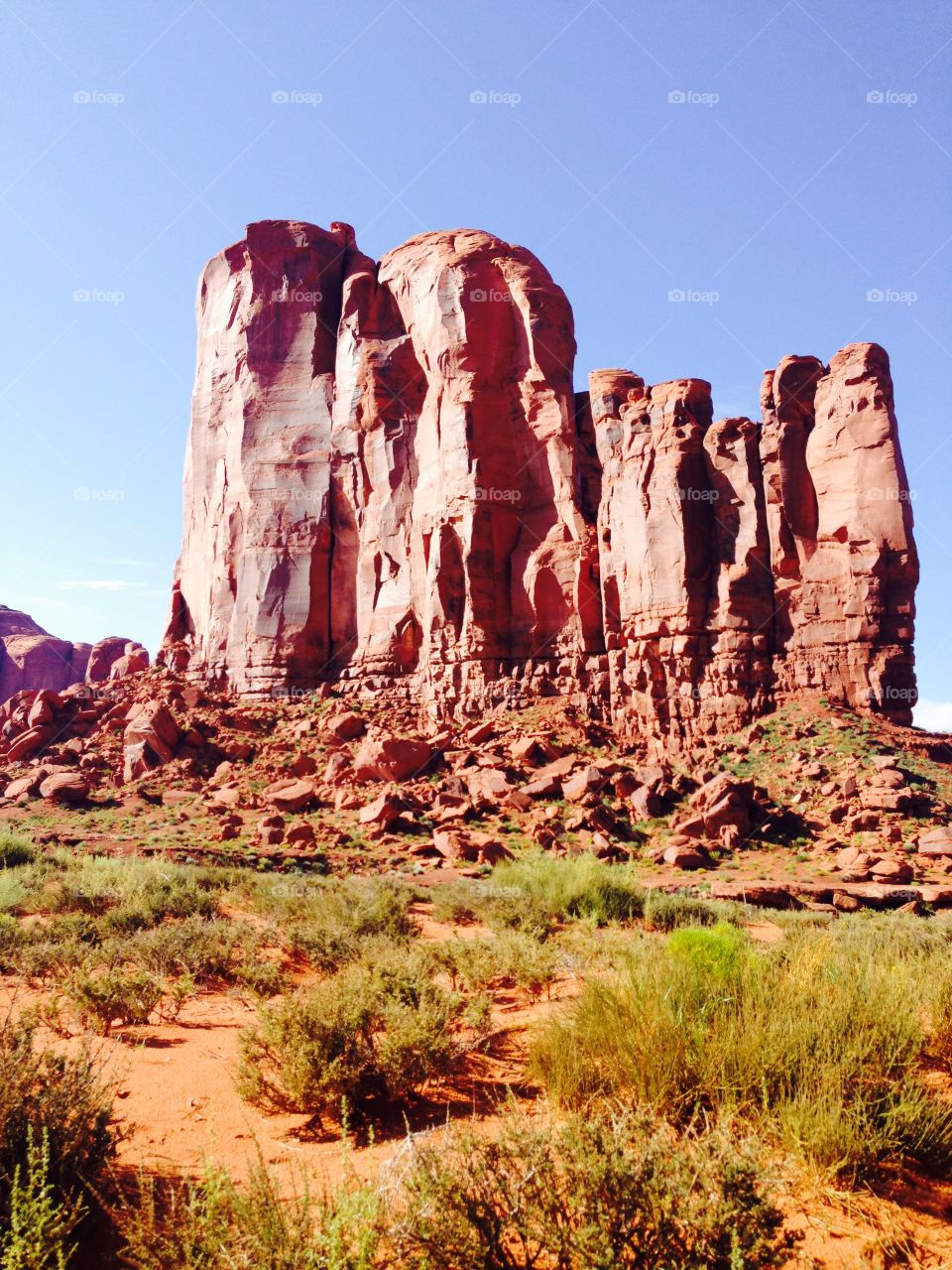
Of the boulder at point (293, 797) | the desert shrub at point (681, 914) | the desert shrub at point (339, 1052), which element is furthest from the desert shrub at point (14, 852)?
the desert shrub at point (339, 1052)

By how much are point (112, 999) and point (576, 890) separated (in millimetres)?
8101

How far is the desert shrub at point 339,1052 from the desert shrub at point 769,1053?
0.83 m

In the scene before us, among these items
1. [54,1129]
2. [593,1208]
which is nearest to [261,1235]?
[593,1208]

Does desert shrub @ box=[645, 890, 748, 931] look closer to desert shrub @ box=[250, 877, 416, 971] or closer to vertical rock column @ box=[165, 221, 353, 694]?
desert shrub @ box=[250, 877, 416, 971]

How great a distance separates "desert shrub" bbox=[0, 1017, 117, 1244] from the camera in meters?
3.55

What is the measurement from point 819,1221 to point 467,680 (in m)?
31.0

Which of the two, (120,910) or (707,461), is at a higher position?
(707,461)

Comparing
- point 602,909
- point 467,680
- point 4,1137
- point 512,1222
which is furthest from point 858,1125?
point 467,680

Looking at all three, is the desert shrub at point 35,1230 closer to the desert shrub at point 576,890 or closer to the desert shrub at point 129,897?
the desert shrub at point 129,897

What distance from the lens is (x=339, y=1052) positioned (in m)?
5.23

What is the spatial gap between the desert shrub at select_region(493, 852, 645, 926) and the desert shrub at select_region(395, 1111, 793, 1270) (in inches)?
323

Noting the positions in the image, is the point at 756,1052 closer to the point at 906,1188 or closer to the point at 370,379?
the point at 906,1188

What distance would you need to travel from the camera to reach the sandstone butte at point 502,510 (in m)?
29.9

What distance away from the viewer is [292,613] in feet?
132
